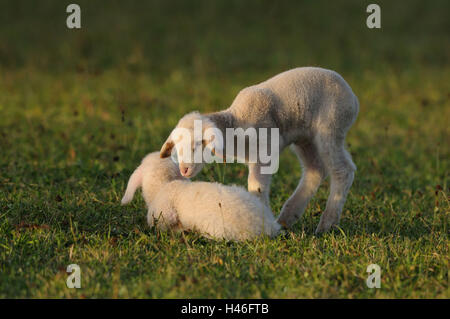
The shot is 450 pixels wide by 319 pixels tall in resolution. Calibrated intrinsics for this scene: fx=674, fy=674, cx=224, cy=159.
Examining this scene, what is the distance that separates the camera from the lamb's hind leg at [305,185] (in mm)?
5145

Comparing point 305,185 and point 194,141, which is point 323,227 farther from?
point 194,141

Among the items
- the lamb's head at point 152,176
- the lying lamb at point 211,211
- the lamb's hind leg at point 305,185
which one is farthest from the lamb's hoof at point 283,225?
the lamb's head at point 152,176

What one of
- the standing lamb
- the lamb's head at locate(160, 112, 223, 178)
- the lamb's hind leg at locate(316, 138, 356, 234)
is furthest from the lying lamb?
the lamb's hind leg at locate(316, 138, 356, 234)

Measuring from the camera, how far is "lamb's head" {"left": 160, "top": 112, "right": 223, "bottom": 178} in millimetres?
4483

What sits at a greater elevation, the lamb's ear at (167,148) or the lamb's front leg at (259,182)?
the lamb's ear at (167,148)

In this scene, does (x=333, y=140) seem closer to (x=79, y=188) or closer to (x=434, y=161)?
(x=79, y=188)

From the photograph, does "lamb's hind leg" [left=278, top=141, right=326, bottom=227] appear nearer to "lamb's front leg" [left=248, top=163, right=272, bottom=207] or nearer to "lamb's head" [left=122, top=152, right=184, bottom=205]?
"lamb's front leg" [left=248, top=163, right=272, bottom=207]

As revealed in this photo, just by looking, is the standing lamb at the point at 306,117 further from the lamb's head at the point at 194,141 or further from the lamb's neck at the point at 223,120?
the lamb's head at the point at 194,141

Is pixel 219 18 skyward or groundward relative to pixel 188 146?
skyward

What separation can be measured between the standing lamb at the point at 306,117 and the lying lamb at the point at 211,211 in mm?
303
